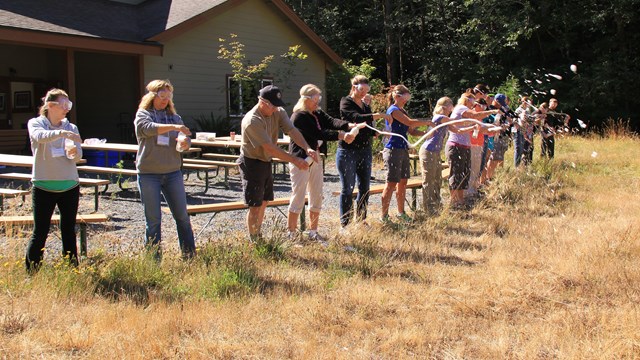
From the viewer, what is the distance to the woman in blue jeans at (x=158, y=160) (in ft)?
16.7

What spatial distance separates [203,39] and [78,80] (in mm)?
4556

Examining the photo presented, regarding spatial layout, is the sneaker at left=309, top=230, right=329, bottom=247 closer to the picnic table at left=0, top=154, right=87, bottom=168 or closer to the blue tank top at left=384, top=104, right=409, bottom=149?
the blue tank top at left=384, top=104, right=409, bottom=149

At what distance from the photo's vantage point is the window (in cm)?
1827

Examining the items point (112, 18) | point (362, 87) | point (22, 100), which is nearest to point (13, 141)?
point (22, 100)

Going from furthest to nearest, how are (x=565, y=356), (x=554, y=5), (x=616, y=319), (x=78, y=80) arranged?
(x=554, y=5) < (x=78, y=80) < (x=616, y=319) < (x=565, y=356)

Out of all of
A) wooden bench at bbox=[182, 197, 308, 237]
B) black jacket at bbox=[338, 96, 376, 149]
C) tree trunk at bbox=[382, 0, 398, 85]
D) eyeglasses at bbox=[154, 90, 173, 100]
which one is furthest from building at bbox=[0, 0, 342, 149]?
tree trunk at bbox=[382, 0, 398, 85]

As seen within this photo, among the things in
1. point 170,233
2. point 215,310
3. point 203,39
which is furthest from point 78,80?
point 215,310

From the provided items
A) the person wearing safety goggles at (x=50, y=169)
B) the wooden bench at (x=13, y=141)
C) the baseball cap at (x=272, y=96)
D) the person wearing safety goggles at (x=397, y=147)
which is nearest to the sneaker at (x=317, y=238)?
the person wearing safety goggles at (x=397, y=147)

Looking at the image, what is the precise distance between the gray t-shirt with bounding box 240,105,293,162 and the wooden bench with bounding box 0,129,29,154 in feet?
37.7

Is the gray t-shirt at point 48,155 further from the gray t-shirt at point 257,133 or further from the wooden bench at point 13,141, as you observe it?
the wooden bench at point 13,141

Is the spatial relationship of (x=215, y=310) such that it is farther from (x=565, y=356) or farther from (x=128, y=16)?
(x=128, y=16)

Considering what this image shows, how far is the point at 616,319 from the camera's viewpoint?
13.3 feet

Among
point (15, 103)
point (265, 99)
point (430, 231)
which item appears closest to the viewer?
point (265, 99)

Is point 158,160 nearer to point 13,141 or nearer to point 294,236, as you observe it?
point 294,236
